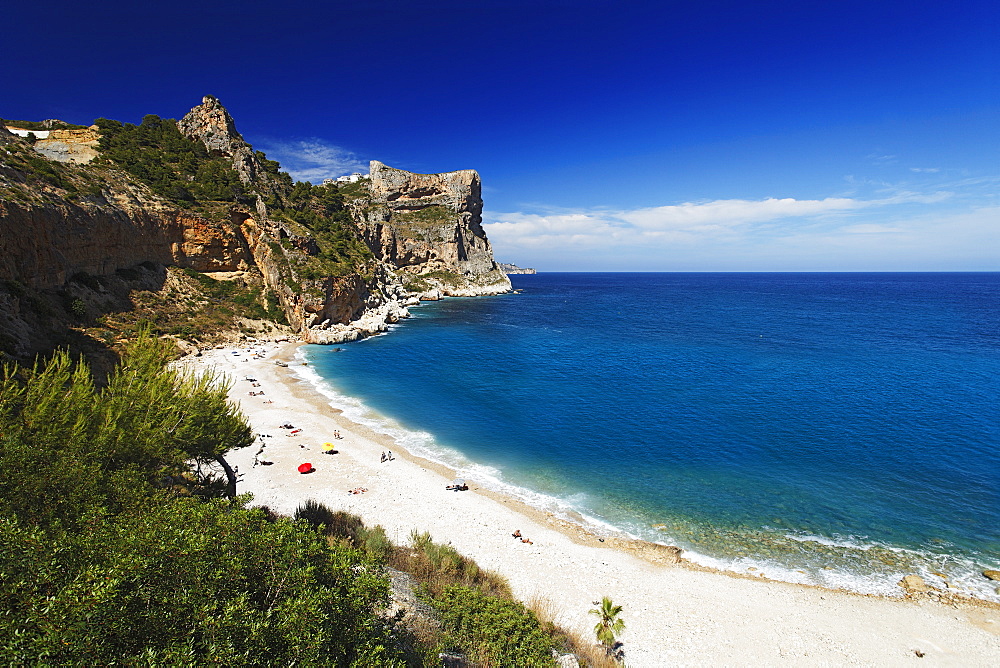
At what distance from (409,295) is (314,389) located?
226 ft

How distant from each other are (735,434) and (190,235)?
56976mm

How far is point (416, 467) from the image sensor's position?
72.9ft

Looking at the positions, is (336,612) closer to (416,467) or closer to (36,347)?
(416,467)

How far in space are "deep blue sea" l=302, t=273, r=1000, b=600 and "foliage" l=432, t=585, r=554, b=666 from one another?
9.91 metres

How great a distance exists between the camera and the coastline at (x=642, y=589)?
39.7 ft

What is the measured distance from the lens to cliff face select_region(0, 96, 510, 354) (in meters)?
29.6

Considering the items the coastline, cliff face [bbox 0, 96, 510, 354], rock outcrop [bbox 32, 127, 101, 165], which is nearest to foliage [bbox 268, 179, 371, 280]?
cliff face [bbox 0, 96, 510, 354]

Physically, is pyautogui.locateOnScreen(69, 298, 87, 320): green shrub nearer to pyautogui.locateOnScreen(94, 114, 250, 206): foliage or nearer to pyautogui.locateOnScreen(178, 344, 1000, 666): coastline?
pyautogui.locateOnScreen(94, 114, 250, 206): foliage

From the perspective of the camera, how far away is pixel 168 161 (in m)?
53.4

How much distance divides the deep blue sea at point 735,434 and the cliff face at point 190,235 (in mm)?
8500

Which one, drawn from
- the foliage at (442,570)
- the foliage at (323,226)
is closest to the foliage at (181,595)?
the foliage at (442,570)

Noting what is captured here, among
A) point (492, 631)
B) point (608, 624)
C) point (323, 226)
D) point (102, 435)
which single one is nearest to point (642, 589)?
→ point (608, 624)

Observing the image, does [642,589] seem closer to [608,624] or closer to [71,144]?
[608,624]

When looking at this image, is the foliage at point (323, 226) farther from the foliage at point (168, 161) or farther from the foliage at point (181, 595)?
the foliage at point (181, 595)
